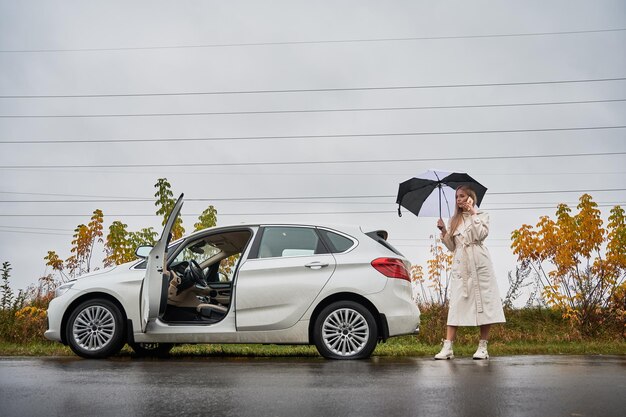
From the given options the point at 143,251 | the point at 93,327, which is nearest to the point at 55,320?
the point at 93,327

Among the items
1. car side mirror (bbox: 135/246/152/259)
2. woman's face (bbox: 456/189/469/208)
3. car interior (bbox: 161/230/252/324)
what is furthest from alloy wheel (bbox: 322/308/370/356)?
car side mirror (bbox: 135/246/152/259)

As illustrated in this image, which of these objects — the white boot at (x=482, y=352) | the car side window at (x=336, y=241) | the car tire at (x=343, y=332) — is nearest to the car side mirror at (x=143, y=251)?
the car side window at (x=336, y=241)

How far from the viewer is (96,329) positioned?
9805mm

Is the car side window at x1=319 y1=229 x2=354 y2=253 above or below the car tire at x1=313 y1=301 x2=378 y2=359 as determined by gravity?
above

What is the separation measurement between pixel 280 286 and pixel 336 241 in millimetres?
919

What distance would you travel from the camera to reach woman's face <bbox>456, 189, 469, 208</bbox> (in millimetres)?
9508

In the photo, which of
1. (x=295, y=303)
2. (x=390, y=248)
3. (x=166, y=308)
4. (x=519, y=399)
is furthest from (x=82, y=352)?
(x=519, y=399)

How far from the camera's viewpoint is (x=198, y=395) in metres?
6.20

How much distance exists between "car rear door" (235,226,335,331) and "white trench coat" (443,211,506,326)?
1.66 metres

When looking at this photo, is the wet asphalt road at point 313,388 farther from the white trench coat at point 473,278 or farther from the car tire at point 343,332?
the white trench coat at point 473,278

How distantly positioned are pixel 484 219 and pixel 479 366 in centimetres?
194

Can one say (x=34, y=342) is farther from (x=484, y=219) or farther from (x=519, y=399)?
(x=519, y=399)

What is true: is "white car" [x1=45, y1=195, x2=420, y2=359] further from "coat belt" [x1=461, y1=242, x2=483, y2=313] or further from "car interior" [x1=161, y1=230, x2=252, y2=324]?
"coat belt" [x1=461, y1=242, x2=483, y2=313]

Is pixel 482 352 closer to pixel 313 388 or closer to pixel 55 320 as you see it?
pixel 313 388
